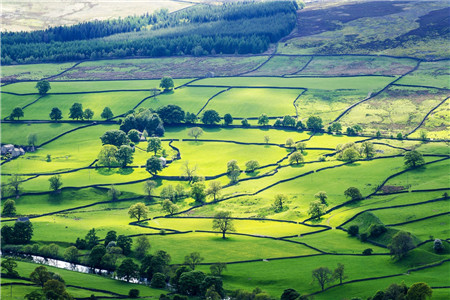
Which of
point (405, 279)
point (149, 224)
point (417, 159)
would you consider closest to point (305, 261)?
point (405, 279)

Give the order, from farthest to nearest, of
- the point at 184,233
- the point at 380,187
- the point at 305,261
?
the point at 380,187 < the point at 184,233 < the point at 305,261

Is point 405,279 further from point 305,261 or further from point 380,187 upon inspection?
point 380,187

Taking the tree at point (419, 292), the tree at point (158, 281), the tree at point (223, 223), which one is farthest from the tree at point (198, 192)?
the tree at point (419, 292)

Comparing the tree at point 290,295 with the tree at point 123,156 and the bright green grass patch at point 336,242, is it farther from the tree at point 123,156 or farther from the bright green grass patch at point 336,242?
the tree at point 123,156

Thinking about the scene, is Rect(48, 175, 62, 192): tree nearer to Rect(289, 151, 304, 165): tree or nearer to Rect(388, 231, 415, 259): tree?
Rect(289, 151, 304, 165): tree

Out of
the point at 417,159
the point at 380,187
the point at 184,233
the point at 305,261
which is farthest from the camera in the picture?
the point at 417,159
